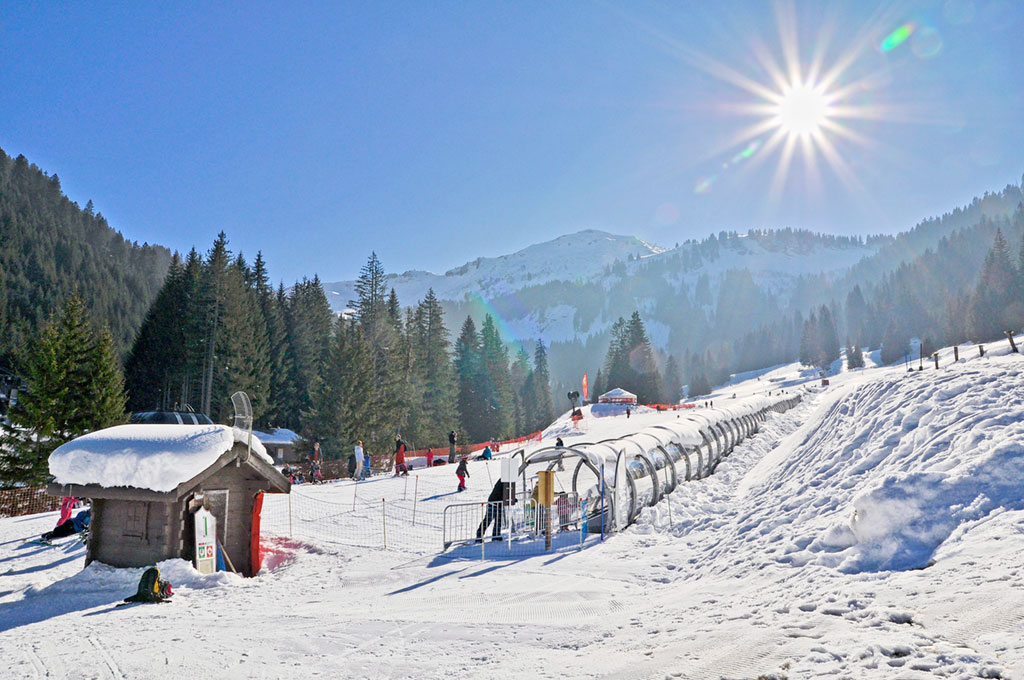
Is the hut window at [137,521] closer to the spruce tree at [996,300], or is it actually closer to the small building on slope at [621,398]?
the small building on slope at [621,398]

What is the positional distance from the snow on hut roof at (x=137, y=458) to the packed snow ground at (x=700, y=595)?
6.44ft

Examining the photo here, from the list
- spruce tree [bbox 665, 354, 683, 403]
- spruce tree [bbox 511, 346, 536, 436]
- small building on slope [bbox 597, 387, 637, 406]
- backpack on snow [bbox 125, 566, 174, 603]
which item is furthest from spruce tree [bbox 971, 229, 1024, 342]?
backpack on snow [bbox 125, 566, 174, 603]

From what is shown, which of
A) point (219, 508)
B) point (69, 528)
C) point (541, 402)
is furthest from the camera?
point (541, 402)

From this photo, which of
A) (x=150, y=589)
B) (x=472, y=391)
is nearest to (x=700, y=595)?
(x=150, y=589)

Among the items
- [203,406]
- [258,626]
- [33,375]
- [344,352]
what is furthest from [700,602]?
[203,406]

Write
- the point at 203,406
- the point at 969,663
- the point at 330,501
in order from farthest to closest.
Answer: the point at 203,406, the point at 330,501, the point at 969,663

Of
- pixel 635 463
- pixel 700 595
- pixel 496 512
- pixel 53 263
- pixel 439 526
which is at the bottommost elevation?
pixel 439 526

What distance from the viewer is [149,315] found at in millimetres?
54438

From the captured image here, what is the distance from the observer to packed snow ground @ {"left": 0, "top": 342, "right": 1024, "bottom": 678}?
6145 mm

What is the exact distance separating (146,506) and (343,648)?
816cm

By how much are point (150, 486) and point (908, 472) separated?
14714mm

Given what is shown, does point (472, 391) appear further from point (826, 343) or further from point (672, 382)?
point (826, 343)

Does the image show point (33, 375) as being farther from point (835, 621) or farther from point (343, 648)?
point (835, 621)

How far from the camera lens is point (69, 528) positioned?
17484mm
